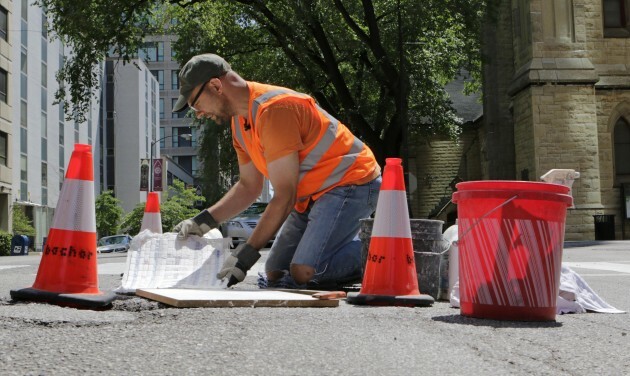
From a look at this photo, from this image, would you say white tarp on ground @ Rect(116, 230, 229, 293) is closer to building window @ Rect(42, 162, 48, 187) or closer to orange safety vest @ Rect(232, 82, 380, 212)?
orange safety vest @ Rect(232, 82, 380, 212)

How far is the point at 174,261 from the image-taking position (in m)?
5.43

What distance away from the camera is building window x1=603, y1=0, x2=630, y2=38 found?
28.4 meters

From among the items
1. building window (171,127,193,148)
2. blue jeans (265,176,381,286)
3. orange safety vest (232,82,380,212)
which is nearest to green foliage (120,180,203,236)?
building window (171,127,193,148)

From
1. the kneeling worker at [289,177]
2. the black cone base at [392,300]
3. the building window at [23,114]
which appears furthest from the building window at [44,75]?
the black cone base at [392,300]

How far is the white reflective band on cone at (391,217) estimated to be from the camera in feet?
16.1

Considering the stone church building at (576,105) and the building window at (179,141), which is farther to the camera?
the building window at (179,141)

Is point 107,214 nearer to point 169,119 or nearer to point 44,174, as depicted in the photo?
point 44,174

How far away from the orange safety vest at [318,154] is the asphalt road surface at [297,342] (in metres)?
1.26

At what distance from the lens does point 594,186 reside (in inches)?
1044

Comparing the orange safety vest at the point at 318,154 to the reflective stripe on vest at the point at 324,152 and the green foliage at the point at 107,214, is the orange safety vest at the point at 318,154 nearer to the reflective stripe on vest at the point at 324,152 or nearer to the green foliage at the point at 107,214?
the reflective stripe on vest at the point at 324,152

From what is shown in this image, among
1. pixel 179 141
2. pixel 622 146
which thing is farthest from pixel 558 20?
pixel 179 141

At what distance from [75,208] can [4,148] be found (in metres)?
38.2

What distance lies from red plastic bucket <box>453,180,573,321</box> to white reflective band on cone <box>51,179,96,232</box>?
215cm

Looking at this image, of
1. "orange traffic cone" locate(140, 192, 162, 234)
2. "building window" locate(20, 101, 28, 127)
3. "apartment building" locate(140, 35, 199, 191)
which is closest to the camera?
"orange traffic cone" locate(140, 192, 162, 234)
